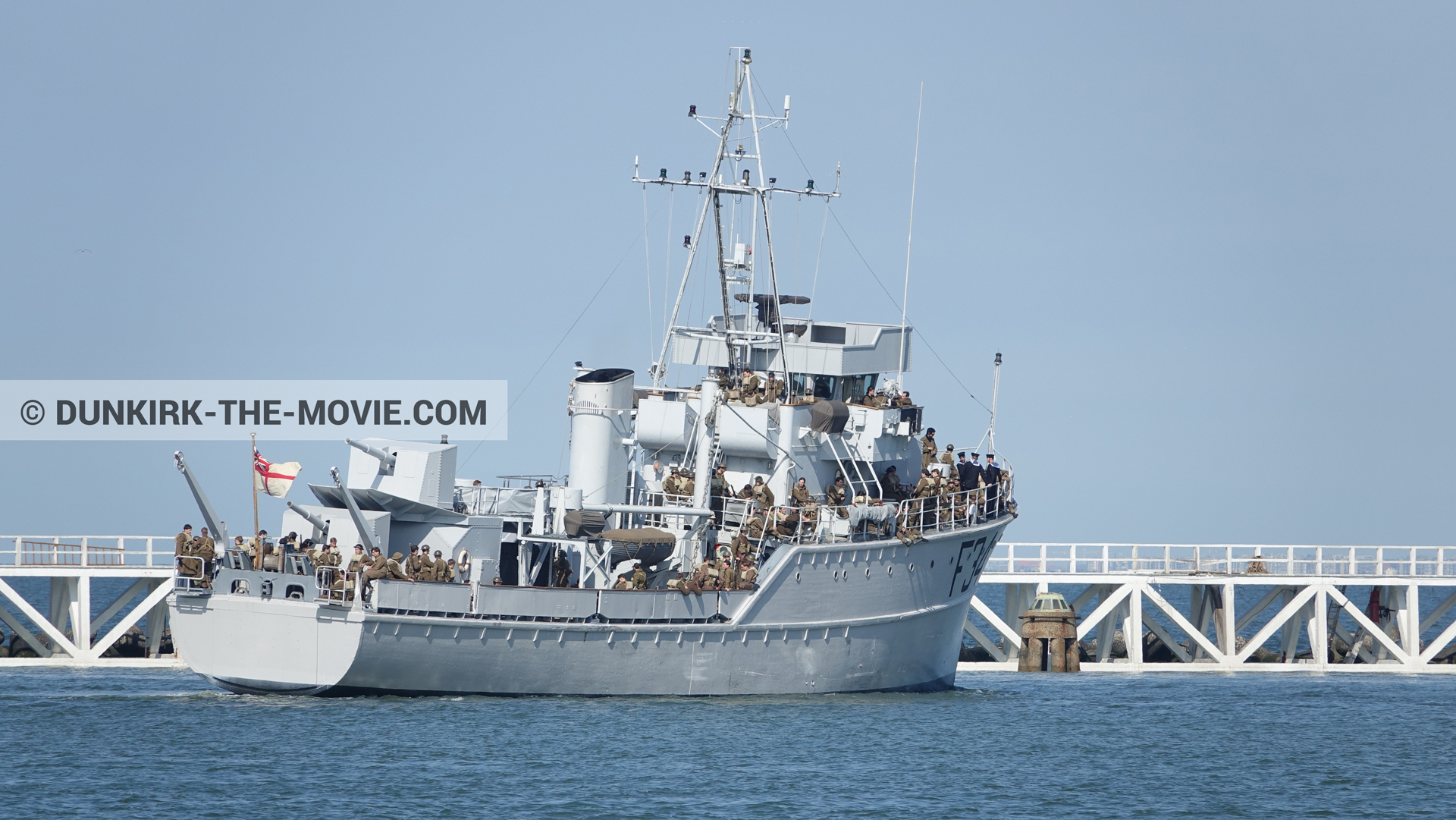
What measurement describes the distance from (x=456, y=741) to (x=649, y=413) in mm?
8539

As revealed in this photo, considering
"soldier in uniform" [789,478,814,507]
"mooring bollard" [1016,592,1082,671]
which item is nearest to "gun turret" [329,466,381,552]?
"soldier in uniform" [789,478,814,507]

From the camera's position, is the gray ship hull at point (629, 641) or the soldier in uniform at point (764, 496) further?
the soldier in uniform at point (764, 496)

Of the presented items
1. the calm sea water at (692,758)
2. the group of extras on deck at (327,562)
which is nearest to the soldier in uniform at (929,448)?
the calm sea water at (692,758)

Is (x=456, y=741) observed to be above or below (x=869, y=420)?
below

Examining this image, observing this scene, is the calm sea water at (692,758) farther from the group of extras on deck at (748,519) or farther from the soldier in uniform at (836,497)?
the soldier in uniform at (836,497)

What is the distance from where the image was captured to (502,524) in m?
32.3

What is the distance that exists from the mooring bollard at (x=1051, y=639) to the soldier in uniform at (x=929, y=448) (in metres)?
7.62

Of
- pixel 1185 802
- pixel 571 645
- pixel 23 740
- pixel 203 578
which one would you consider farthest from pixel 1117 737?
pixel 23 740

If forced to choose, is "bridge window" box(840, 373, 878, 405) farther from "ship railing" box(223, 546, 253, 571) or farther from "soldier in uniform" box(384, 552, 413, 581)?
"ship railing" box(223, 546, 253, 571)

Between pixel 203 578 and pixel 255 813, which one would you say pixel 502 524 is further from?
pixel 255 813

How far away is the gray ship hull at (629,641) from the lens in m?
29.0

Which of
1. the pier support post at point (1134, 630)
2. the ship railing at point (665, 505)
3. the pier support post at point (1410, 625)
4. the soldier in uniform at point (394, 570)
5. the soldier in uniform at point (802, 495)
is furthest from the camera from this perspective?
the pier support post at point (1410, 625)

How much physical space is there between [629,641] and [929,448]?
780cm

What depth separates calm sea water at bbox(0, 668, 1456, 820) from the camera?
79.5 ft
